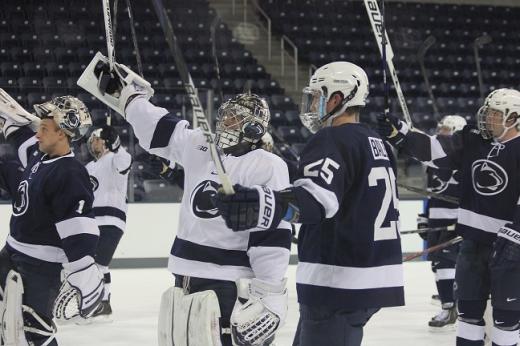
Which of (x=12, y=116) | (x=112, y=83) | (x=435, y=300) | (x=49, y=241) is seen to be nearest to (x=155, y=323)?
(x=435, y=300)

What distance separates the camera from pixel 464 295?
3713 mm

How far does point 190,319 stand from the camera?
105 inches

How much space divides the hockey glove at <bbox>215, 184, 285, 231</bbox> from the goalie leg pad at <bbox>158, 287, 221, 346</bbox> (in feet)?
1.97

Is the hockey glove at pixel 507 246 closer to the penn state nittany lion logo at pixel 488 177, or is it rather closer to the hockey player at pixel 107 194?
the penn state nittany lion logo at pixel 488 177

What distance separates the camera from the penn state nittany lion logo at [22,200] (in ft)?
10.4

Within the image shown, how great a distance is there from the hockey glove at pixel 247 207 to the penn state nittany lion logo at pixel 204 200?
590mm

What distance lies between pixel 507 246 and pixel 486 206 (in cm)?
25

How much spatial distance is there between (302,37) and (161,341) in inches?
398

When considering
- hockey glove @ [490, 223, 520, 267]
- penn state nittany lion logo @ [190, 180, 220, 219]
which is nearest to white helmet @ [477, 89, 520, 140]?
hockey glove @ [490, 223, 520, 267]

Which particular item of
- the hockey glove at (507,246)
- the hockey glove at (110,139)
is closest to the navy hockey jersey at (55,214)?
the hockey glove at (507,246)

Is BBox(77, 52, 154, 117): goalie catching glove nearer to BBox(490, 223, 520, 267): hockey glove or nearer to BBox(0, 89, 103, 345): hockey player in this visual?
BBox(0, 89, 103, 345): hockey player

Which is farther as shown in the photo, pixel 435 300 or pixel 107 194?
pixel 435 300

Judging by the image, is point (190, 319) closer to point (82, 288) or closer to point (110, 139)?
point (82, 288)

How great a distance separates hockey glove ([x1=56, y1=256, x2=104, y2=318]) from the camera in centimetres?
306
